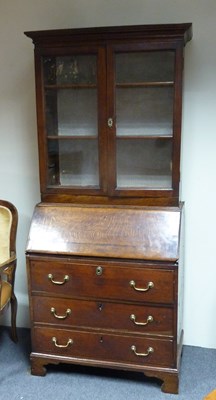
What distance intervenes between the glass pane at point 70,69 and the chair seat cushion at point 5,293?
4.09ft

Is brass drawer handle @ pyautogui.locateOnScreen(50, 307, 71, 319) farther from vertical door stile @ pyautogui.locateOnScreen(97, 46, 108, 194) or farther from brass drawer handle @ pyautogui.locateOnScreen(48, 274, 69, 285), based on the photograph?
vertical door stile @ pyautogui.locateOnScreen(97, 46, 108, 194)

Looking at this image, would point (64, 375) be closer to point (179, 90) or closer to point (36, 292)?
point (36, 292)

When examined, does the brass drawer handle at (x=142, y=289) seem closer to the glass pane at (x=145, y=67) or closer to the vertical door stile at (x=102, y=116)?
the vertical door stile at (x=102, y=116)

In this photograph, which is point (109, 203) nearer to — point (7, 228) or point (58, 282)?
point (58, 282)

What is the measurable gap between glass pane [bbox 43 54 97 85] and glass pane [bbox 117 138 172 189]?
0.39m

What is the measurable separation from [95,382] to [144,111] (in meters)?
1.55

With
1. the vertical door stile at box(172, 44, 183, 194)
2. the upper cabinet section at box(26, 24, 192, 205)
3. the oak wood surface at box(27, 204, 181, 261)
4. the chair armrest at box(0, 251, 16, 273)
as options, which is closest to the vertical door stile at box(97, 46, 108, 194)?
the upper cabinet section at box(26, 24, 192, 205)

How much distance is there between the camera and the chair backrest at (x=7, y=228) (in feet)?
8.76

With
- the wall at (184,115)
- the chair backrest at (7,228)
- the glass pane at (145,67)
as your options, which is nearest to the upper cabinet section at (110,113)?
the glass pane at (145,67)

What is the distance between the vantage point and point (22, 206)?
2883 mm

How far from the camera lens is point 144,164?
2.38 m

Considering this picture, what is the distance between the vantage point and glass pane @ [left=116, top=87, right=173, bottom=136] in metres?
2.28

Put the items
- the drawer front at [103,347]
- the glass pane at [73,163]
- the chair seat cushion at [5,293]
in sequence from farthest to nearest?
the chair seat cushion at [5,293], the glass pane at [73,163], the drawer front at [103,347]

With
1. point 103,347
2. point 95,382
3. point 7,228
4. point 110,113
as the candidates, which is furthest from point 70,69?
point 95,382
